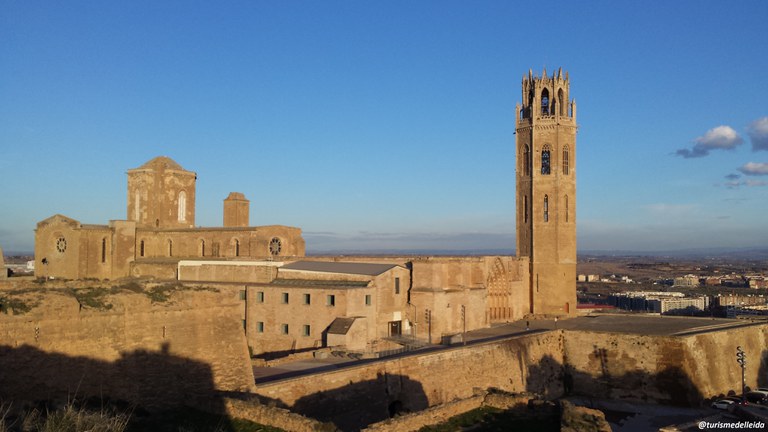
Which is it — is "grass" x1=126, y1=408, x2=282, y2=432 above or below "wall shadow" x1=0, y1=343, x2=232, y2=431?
below

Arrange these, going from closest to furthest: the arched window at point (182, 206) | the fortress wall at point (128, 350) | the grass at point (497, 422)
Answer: the fortress wall at point (128, 350)
the grass at point (497, 422)
the arched window at point (182, 206)

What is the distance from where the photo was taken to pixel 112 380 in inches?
669

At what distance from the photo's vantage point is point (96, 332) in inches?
669

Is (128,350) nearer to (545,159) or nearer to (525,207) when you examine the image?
(525,207)

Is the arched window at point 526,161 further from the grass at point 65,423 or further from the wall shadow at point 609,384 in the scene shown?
the grass at point 65,423

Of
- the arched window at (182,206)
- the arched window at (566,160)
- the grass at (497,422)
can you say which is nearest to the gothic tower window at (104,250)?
the arched window at (182,206)

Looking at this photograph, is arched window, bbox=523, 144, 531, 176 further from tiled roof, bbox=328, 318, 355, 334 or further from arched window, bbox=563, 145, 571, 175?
tiled roof, bbox=328, 318, 355, 334

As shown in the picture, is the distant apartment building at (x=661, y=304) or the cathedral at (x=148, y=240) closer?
the cathedral at (x=148, y=240)

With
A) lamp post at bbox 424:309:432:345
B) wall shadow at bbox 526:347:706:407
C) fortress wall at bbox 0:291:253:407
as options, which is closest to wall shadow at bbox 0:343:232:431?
fortress wall at bbox 0:291:253:407

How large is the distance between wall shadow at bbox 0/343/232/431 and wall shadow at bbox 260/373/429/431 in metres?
2.78

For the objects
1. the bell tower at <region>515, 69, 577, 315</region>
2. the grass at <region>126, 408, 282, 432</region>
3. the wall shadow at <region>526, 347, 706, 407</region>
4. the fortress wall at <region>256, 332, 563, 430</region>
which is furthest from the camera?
the bell tower at <region>515, 69, 577, 315</region>

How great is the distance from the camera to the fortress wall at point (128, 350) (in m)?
15.5

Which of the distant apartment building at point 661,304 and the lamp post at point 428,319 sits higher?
the lamp post at point 428,319

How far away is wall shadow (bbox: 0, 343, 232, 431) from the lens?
1519 centimetres
